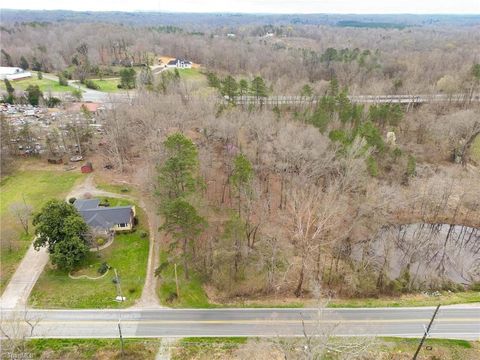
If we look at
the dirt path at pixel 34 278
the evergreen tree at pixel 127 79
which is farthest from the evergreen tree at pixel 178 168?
the evergreen tree at pixel 127 79

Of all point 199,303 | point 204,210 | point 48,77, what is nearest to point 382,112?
point 204,210

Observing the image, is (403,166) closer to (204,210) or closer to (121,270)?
(204,210)

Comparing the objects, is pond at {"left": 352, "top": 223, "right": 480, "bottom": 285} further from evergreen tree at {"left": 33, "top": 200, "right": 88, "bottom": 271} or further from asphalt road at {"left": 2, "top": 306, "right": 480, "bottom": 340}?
evergreen tree at {"left": 33, "top": 200, "right": 88, "bottom": 271}

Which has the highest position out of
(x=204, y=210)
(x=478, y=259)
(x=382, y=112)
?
(x=382, y=112)

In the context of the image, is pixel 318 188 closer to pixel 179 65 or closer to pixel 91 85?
pixel 91 85

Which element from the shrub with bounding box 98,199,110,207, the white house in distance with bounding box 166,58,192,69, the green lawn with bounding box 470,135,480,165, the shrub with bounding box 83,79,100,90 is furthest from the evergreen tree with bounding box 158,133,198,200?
the white house in distance with bounding box 166,58,192,69

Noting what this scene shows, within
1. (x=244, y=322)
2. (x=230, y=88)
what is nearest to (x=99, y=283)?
(x=244, y=322)
